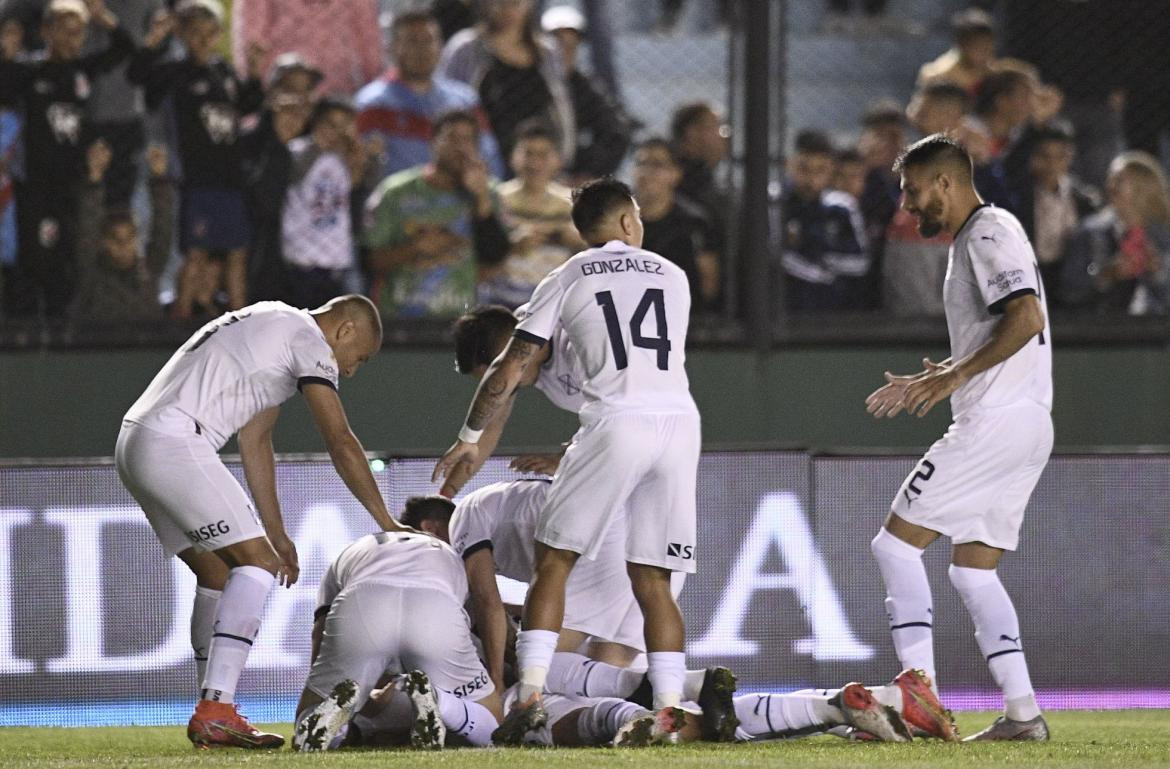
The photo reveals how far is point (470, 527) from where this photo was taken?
634cm

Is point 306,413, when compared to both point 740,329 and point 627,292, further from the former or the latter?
point 627,292

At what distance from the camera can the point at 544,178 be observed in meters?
10.1

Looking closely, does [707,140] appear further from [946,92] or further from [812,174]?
[946,92]

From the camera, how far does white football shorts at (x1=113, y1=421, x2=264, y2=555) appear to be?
241 inches

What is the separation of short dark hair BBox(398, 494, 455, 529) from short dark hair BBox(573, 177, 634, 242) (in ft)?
3.79

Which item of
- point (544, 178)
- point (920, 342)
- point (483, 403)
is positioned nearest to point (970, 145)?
point (920, 342)

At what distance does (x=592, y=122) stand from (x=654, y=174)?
0.51m

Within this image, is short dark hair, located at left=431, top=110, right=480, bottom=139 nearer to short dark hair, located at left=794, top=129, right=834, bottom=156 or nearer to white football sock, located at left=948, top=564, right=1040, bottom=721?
short dark hair, located at left=794, top=129, right=834, bottom=156

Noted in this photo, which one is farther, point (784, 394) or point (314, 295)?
point (784, 394)

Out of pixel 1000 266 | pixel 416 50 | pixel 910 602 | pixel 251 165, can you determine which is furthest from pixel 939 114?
pixel 910 602

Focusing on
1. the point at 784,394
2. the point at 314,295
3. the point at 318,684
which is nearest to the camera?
the point at 318,684

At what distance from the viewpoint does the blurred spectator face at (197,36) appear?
9961mm

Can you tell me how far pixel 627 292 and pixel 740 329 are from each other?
461 centimetres

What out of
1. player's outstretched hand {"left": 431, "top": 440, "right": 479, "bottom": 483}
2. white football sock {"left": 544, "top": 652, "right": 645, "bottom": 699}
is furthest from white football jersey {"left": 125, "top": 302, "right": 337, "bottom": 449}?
white football sock {"left": 544, "top": 652, "right": 645, "bottom": 699}
